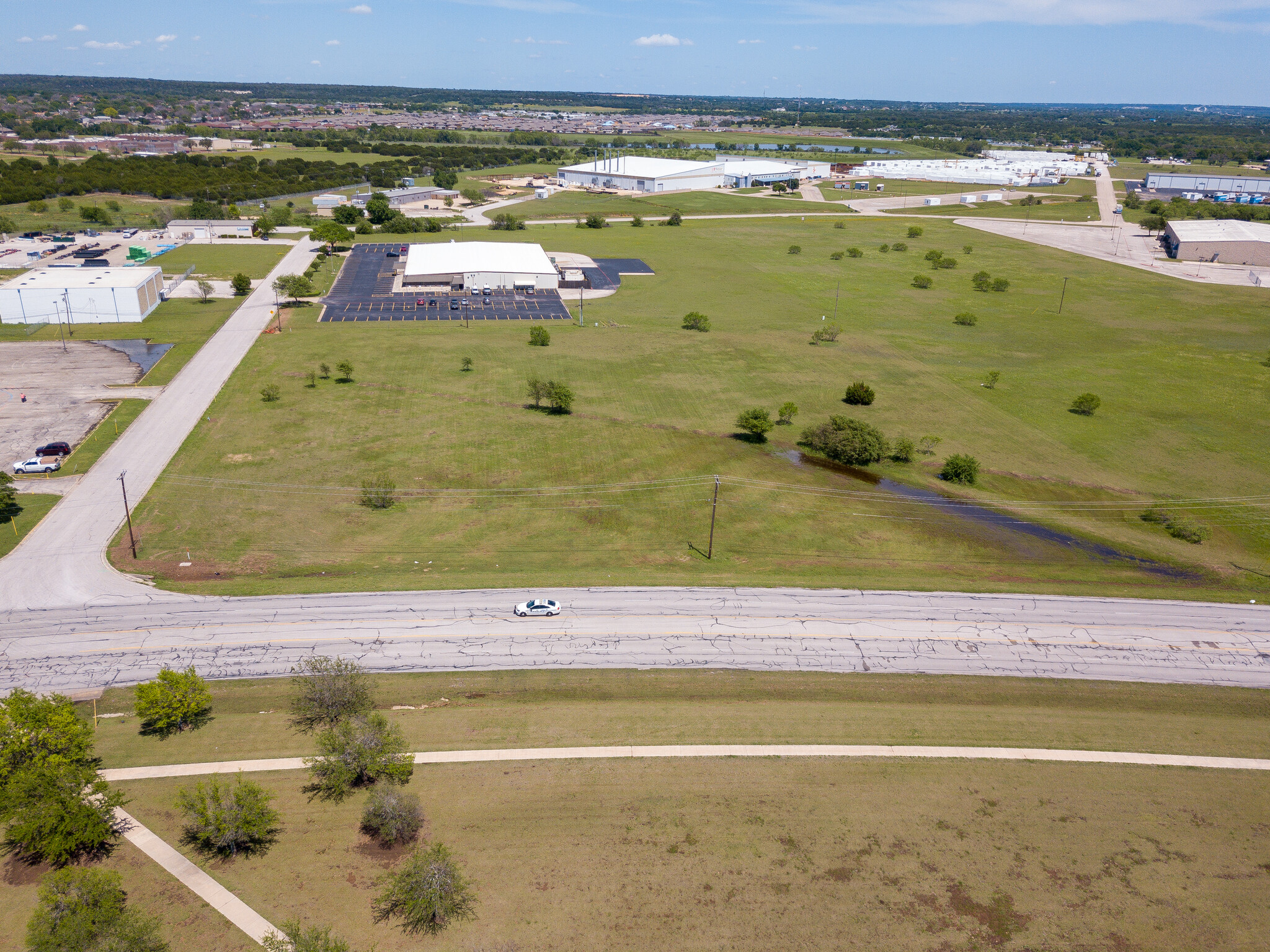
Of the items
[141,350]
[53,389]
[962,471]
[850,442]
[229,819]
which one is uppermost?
[141,350]

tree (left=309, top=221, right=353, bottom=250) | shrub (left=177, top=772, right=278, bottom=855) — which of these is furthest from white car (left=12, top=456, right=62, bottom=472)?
tree (left=309, top=221, right=353, bottom=250)

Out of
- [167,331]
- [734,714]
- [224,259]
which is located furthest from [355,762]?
[224,259]

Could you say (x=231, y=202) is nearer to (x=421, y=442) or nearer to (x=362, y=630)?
(x=421, y=442)

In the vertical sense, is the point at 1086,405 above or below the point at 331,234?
below

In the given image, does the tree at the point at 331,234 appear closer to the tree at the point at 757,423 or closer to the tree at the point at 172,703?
the tree at the point at 757,423

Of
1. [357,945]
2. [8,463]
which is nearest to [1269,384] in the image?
[357,945]

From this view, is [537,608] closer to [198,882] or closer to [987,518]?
[198,882]

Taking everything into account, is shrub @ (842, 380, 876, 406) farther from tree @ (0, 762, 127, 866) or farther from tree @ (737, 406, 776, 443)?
tree @ (0, 762, 127, 866)

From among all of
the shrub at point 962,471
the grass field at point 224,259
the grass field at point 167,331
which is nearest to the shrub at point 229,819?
the shrub at point 962,471
